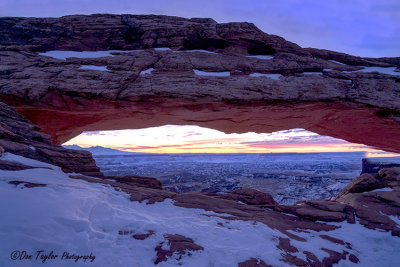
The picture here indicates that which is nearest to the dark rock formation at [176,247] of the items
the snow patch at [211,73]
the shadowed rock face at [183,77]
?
the shadowed rock face at [183,77]

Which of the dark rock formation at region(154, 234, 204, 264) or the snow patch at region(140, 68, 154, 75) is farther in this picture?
the snow patch at region(140, 68, 154, 75)

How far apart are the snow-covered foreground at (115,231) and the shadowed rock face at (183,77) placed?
4.90 m

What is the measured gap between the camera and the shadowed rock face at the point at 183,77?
1092 centimetres

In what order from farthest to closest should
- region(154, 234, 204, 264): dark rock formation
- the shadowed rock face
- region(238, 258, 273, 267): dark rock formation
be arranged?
the shadowed rock face
region(238, 258, 273, 267): dark rock formation
region(154, 234, 204, 264): dark rock formation

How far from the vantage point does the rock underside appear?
8898 millimetres

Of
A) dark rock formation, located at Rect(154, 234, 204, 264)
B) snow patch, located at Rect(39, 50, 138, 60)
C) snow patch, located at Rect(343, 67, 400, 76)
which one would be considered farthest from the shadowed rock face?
dark rock formation, located at Rect(154, 234, 204, 264)

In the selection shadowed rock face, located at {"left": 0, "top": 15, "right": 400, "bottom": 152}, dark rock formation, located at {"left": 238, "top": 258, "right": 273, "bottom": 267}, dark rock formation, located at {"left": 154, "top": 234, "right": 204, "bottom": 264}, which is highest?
shadowed rock face, located at {"left": 0, "top": 15, "right": 400, "bottom": 152}

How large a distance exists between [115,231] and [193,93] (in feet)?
24.7

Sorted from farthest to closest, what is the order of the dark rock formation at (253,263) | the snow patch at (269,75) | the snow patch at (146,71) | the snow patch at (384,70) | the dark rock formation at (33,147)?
1. the snow patch at (384,70)
2. the snow patch at (269,75)
3. the snow patch at (146,71)
4. the dark rock formation at (33,147)
5. the dark rock formation at (253,263)

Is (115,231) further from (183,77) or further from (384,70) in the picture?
(384,70)

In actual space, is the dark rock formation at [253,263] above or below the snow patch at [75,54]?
below

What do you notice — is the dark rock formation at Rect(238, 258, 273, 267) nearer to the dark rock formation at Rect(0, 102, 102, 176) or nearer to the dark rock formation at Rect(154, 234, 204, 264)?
the dark rock formation at Rect(154, 234, 204, 264)

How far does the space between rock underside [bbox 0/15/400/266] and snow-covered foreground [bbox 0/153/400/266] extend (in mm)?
870

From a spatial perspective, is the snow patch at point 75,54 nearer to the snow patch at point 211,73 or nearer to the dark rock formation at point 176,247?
the snow patch at point 211,73
